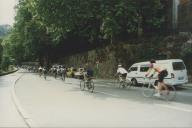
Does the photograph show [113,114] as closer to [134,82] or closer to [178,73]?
[178,73]

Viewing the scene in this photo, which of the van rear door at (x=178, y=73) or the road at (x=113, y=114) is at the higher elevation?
the van rear door at (x=178, y=73)

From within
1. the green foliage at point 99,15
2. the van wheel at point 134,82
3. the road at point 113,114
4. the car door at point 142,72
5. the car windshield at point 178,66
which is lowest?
the road at point 113,114

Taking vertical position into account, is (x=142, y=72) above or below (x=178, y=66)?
below

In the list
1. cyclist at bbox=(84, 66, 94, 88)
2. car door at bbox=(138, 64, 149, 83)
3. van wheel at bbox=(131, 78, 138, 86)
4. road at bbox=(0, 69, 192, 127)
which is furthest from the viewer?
van wheel at bbox=(131, 78, 138, 86)

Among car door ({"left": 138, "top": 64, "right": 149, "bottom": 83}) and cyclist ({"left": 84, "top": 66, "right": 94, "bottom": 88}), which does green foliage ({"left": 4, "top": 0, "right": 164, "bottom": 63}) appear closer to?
car door ({"left": 138, "top": 64, "right": 149, "bottom": 83})

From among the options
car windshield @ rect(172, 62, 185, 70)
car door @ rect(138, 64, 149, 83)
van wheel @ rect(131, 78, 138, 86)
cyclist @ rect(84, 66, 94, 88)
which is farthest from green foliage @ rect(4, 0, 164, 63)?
cyclist @ rect(84, 66, 94, 88)

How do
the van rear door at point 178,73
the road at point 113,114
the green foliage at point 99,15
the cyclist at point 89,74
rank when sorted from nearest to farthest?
the road at point 113,114 → the cyclist at point 89,74 → the van rear door at point 178,73 → the green foliage at point 99,15

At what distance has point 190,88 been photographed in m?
29.1

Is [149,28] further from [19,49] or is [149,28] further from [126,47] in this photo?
[19,49]

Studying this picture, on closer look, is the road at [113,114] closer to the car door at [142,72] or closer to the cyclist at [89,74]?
the cyclist at [89,74]

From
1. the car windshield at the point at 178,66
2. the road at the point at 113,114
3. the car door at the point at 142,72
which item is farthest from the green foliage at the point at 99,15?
the road at the point at 113,114

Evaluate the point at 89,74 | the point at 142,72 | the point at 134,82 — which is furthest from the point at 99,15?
the point at 89,74

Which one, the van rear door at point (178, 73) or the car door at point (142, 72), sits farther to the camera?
the car door at point (142, 72)

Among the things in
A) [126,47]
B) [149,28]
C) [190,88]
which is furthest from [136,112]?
[149,28]
